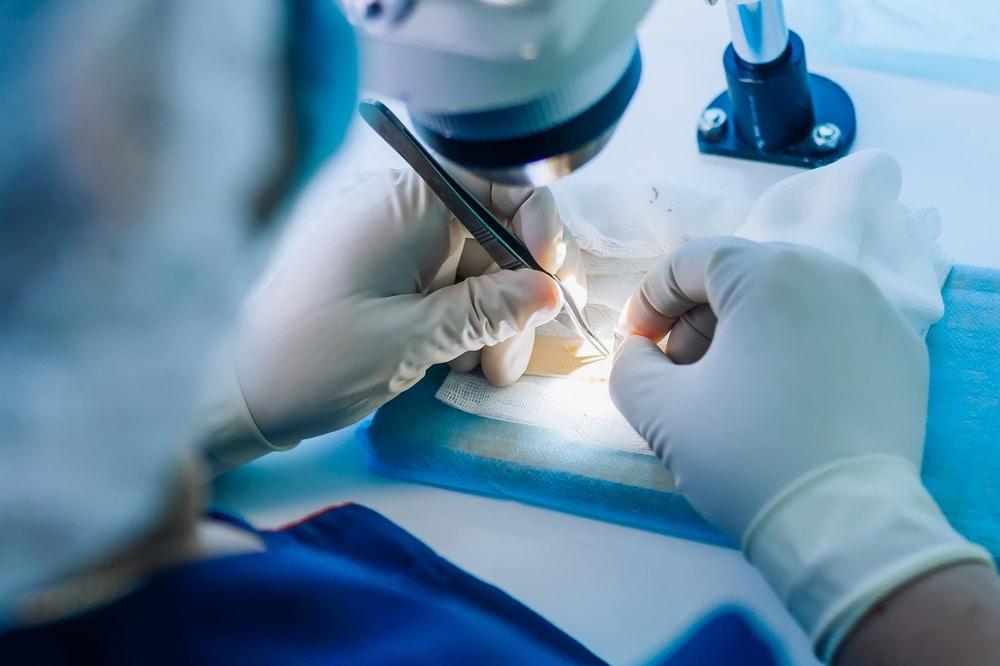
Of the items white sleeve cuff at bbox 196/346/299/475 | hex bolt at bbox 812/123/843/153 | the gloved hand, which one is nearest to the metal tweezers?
the gloved hand

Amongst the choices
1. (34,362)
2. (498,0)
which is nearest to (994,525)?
(498,0)

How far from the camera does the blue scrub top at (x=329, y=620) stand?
470 mm

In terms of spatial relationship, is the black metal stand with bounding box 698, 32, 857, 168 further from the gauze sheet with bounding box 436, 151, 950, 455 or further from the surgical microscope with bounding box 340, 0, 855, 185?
the surgical microscope with bounding box 340, 0, 855, 185

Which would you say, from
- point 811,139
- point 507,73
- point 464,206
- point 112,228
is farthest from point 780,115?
point 112,228

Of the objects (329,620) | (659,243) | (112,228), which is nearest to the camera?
(112,228)

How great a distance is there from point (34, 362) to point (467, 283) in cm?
69

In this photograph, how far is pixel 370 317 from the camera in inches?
36.9

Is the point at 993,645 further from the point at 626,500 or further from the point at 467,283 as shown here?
the point at 467,283

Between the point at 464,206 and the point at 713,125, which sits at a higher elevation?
the point at 464,206

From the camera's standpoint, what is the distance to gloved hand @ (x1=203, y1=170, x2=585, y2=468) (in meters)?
0.93

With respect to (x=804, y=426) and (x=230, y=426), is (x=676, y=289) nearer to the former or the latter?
(x=804, y=426)

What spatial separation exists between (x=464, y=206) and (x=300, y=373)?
27cm

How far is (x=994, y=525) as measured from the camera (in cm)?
82

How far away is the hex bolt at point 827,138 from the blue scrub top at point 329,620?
66 cm
